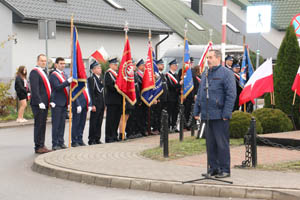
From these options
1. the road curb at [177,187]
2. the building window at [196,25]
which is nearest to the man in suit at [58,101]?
the road curb at [177,187]

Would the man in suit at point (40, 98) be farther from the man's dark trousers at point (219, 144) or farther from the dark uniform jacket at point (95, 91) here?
the man's dark trousers at point (219, 144)

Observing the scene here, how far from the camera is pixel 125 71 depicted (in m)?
16.1

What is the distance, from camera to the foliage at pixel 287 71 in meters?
17.2

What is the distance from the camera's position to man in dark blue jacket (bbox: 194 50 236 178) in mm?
10125

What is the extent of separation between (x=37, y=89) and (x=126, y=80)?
2.71 m

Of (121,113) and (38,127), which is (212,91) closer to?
(38,127)

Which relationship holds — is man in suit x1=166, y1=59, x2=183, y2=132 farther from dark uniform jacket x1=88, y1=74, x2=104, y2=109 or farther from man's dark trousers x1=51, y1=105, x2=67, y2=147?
man's dark trousers x1=51, y1=105, x2=67, y2=147

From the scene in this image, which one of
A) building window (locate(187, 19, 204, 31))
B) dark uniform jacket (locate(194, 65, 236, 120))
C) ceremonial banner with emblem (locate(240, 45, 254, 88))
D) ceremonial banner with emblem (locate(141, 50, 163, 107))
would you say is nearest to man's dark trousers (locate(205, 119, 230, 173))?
dark uniform jacket (locate(194, 65, 236, 120))

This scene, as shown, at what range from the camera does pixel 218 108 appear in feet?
33.4

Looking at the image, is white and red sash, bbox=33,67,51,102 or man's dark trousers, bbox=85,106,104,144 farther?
man's dark trousers, bbox=85,106,104,144

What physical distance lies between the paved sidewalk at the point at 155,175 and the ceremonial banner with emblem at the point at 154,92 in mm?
3862

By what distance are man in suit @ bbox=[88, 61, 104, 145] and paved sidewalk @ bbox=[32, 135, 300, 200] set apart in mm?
2329

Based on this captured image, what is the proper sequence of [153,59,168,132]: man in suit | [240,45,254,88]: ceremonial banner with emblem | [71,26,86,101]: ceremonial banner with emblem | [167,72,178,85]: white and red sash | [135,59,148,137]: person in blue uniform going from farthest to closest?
[240,45,254,88]: ceremonial banner with emblem, [167,72,178,85]: white and red sash, [153,59,168,132]: man in suit, [135,59,148,137]: person in blue uniform, [71,26,86,101]: ceremonial banner with emblem

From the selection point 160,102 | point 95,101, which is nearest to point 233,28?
point 160,102
